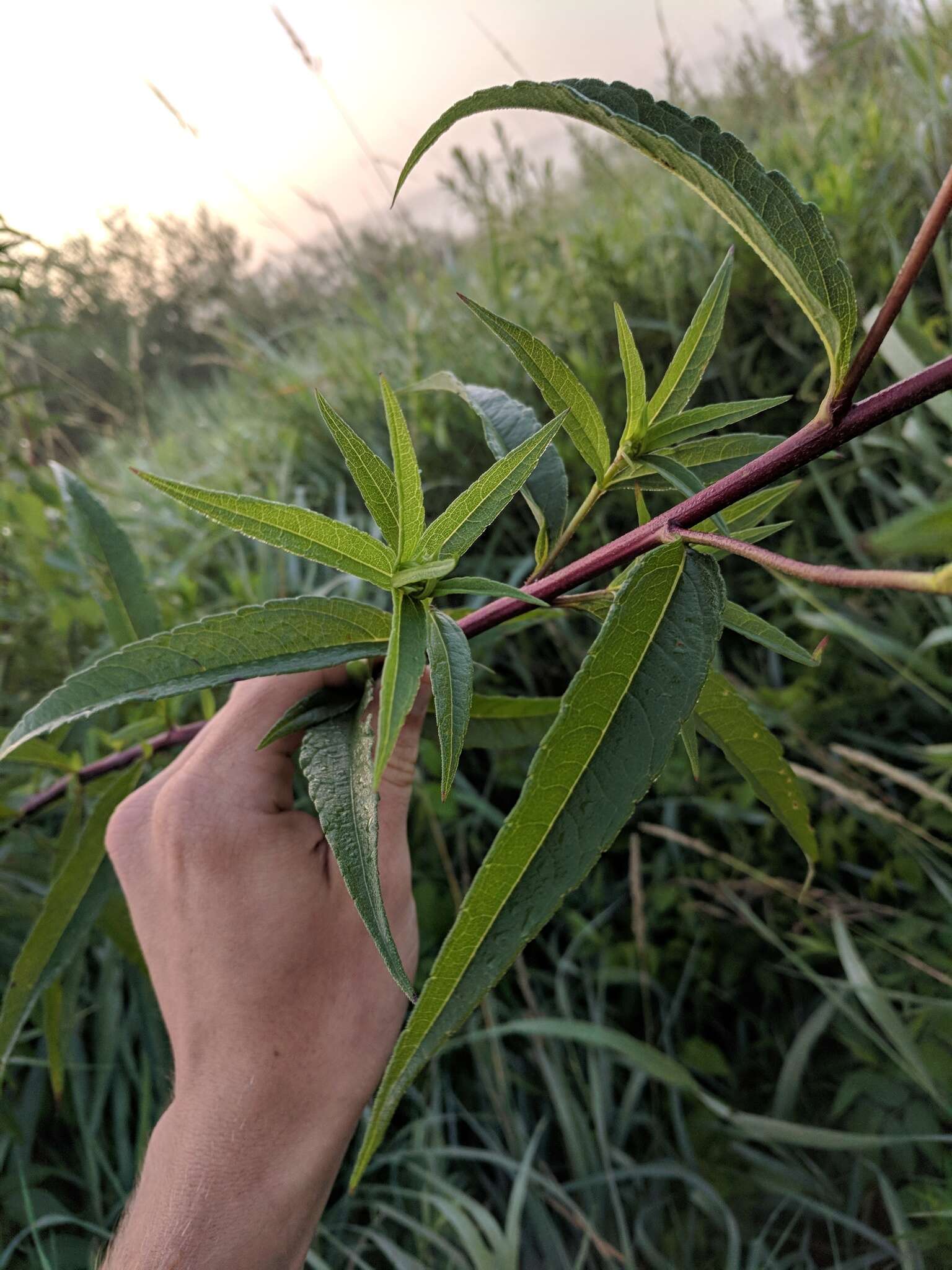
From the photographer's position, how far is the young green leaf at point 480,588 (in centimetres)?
54

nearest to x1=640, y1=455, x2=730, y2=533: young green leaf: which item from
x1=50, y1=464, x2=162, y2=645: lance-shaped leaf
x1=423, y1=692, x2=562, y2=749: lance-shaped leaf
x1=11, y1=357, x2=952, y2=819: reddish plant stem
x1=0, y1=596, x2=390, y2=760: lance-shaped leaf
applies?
x1=11, y1=357, x2=952, y2=819: reddish plant stem

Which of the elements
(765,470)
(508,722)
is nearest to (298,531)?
(765,470)

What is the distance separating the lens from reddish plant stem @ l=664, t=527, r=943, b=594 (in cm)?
37

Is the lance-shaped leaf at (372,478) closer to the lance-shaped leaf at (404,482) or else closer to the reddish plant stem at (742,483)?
the lance-shaped leaf at (404,482)

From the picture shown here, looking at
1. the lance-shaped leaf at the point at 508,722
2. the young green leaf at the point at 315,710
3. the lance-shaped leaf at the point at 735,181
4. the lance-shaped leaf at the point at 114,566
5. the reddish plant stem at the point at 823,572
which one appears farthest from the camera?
the lance-shaped leaf at the point at 114,566

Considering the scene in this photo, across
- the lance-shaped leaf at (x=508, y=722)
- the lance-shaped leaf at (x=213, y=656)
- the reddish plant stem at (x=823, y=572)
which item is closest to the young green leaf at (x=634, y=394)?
the reddish plant stem at (x=823, y=572)

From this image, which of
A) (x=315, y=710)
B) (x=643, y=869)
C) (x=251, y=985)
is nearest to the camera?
(x=315, y=710)

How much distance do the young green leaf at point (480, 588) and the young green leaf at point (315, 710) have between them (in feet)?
0.61

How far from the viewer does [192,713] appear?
1868 millimetres

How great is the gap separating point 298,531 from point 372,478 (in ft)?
0.20

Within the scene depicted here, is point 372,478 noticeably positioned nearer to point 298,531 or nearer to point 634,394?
point 298,531

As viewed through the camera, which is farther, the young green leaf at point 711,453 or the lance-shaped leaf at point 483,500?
the young green leaf at point 711,453

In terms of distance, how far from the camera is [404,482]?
1.80 feet

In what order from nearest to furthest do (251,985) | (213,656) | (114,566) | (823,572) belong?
(823,572) → (213,656) → (251,985) → (114,566)
